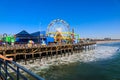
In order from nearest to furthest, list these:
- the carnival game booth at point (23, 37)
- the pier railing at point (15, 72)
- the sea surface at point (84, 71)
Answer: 1. the pier railing at point (15, 72)
2. the sea surface at point (84, 71)
3. the carnival game booth at point (23, 37)

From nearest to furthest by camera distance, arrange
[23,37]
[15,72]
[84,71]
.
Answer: [15,72] → [84,71] → [23,37]

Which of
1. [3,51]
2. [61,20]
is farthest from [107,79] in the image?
[61,20]

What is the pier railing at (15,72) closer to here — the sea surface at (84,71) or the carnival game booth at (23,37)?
the sea surface at (84,71)

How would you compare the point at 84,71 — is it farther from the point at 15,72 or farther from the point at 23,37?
the point at 23,37

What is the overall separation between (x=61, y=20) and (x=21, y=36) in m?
21.7

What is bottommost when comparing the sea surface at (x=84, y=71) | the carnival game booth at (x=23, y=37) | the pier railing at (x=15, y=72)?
the sea surface at (x=84, y=71)

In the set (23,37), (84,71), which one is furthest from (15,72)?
(23,37)

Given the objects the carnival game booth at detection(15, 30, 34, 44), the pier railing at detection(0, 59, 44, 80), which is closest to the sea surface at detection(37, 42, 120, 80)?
the pier railing at detection(0, 59, 44, 80)

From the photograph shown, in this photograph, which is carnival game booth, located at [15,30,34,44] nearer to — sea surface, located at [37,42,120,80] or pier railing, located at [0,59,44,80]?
sea surface, located at [37,42,120,80]

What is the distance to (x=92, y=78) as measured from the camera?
1625cm

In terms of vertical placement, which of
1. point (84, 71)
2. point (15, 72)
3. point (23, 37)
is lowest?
point (84, 71)

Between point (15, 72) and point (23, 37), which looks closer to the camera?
point (15, 72)

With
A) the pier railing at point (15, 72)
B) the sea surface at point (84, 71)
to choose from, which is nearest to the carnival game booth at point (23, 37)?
the sea surface at point (84, 71)

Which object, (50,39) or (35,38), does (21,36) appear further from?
(50,39)
